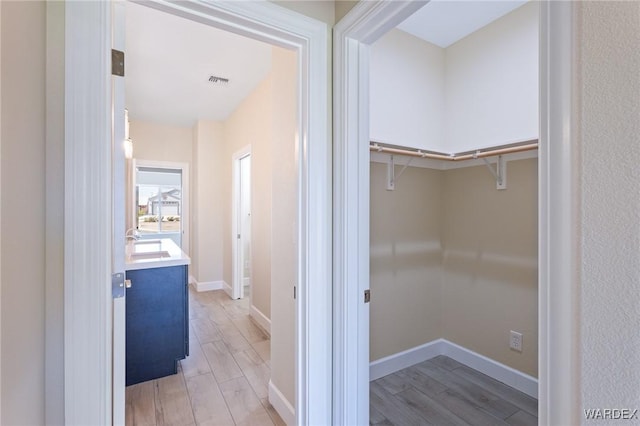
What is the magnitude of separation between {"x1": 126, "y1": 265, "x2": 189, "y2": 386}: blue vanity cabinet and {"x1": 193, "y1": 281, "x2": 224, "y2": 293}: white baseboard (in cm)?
244

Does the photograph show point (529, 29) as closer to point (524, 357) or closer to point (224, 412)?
point (524, 357)

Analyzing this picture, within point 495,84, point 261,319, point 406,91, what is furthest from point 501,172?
point 261,319

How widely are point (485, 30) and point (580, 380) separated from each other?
2441 millimetres

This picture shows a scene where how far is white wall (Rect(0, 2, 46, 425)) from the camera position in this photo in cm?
67

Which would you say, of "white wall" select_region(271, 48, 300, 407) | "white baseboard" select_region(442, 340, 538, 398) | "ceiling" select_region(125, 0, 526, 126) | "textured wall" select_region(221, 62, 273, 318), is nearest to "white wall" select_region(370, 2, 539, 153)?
"ceiling" select_region(125, 0, 526, 126)

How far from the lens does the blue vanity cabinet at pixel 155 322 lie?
2240mm

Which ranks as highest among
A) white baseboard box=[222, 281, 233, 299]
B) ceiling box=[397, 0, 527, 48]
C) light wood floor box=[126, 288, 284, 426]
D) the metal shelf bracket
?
ceiling box=[397, 0, 527, 48]

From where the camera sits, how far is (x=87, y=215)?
3.03ft

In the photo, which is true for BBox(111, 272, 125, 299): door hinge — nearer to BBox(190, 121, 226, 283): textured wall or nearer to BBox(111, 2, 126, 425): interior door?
BBox(111, 2, 126, 425): interior door

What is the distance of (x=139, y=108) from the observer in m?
4.18

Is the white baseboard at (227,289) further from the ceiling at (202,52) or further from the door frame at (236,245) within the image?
the ceiling at (202,52)

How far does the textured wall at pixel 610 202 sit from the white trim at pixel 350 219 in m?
0.83

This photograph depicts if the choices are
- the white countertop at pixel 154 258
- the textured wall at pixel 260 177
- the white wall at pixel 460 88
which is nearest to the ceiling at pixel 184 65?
the textured wall at pixel 260 177

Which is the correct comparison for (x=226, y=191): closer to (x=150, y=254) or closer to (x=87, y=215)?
(x=150, y=254)
